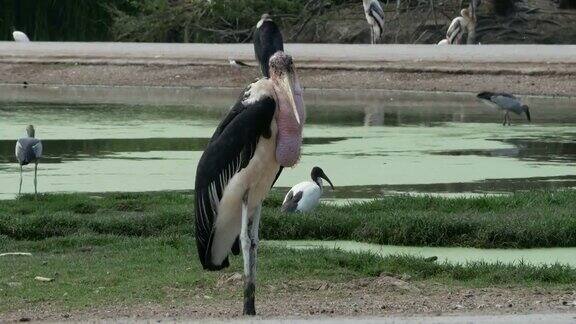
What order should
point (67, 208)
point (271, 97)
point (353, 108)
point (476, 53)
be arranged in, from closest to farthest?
1. point (271, 97)
2. point (67, 208)
3. point (353, 108)
4. point (476, 53)

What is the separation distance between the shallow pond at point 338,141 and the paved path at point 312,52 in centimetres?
130

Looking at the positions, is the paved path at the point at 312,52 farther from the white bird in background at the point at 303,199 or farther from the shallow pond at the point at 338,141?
the white bird in background at the point at 303,199

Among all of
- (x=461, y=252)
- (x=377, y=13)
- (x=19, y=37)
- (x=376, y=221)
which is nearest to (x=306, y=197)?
(x=376, y=221)

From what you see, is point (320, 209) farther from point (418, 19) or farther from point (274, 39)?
point (418, 19)

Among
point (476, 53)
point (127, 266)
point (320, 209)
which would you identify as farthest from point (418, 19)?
point (127, 266)

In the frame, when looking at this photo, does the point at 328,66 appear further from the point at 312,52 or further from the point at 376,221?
the point at 376,221

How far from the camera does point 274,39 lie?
7.41 meters

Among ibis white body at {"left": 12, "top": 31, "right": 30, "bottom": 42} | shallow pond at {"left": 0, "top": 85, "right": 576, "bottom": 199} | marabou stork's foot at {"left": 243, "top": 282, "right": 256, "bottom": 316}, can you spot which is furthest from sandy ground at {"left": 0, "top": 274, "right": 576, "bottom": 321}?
ibis white body at {"left": 12, "top": 31, "right": 30, "bottom": 42}

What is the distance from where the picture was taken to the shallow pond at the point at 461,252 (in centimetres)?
914

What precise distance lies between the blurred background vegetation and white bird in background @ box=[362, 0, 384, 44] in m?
1.78

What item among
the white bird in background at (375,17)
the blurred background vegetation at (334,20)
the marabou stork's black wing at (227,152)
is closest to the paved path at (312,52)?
the white bird in background at (375,17)

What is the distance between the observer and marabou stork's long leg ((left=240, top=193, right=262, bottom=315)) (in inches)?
265

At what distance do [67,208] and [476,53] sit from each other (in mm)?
16613

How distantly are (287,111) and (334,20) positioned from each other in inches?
1052
